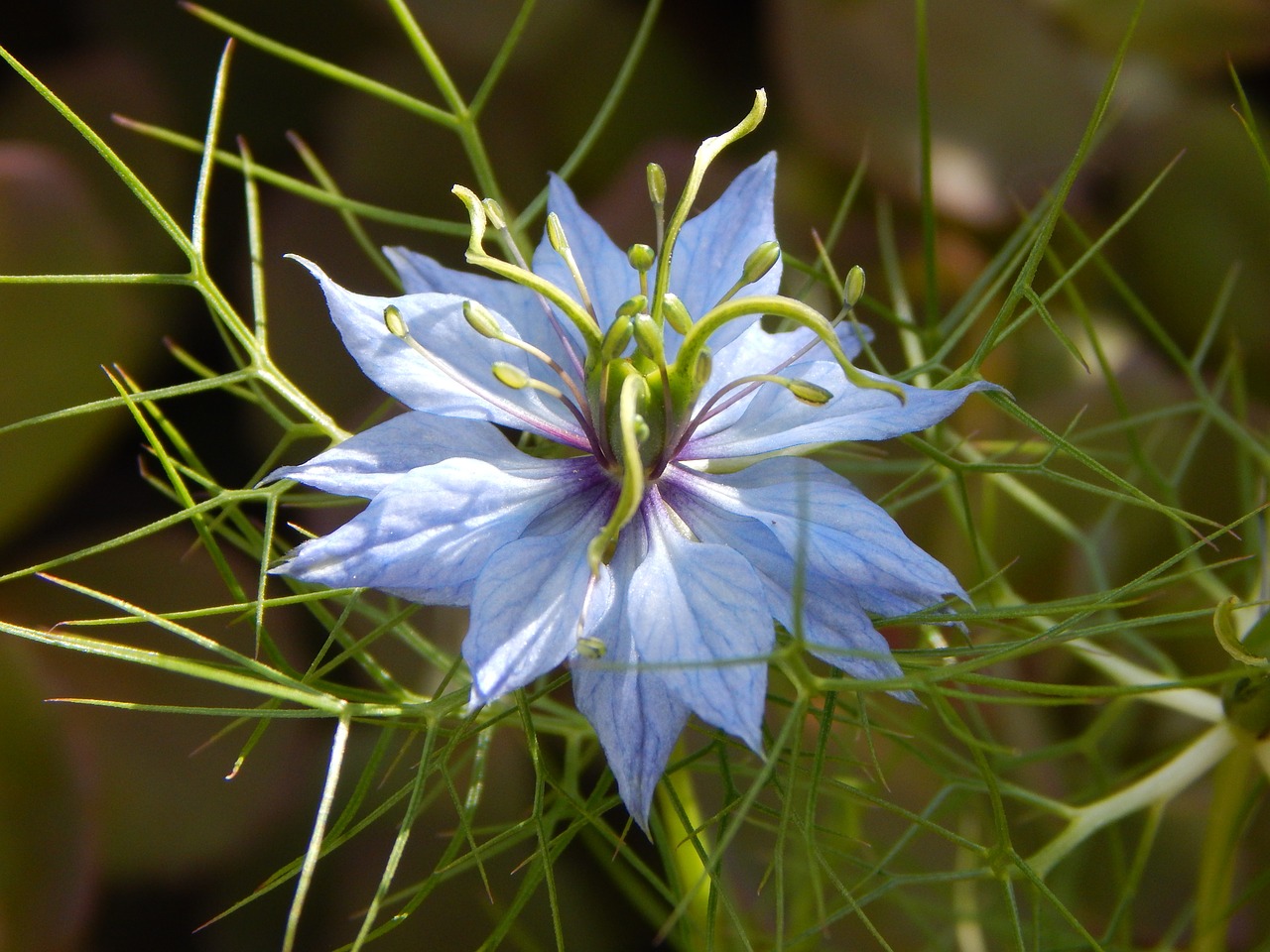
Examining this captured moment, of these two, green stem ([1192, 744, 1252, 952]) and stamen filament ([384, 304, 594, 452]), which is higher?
stamen filament ([384, 304, 594, 452])

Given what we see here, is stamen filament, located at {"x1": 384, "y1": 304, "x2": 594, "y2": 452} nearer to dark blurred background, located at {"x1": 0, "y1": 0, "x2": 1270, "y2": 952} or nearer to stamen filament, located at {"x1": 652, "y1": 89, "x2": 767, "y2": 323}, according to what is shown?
stamen filament, located at {"x1": 652, "y1": 89, "x2": 767, "y2": 323}

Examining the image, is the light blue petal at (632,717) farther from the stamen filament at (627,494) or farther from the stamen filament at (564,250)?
the stamen filament at (564,250)

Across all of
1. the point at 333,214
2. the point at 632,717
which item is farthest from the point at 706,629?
the point at 333,214

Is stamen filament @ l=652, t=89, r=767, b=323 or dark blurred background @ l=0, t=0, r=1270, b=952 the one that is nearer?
stamen filament @ l=652, t=89, r=767, b=323

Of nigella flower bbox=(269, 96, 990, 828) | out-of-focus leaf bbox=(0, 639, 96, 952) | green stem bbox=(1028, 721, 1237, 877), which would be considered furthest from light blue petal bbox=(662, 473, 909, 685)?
out-of-focus leaf bbox=(0, 639, 96, 952)

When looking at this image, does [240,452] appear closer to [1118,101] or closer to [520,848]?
[520,848]

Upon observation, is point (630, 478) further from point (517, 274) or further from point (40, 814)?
point (40, 814)

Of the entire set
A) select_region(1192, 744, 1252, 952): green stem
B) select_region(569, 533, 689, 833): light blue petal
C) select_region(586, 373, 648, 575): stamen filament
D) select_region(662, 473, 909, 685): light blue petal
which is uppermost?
select_region(586, 373, 648, 575): stamen filament
